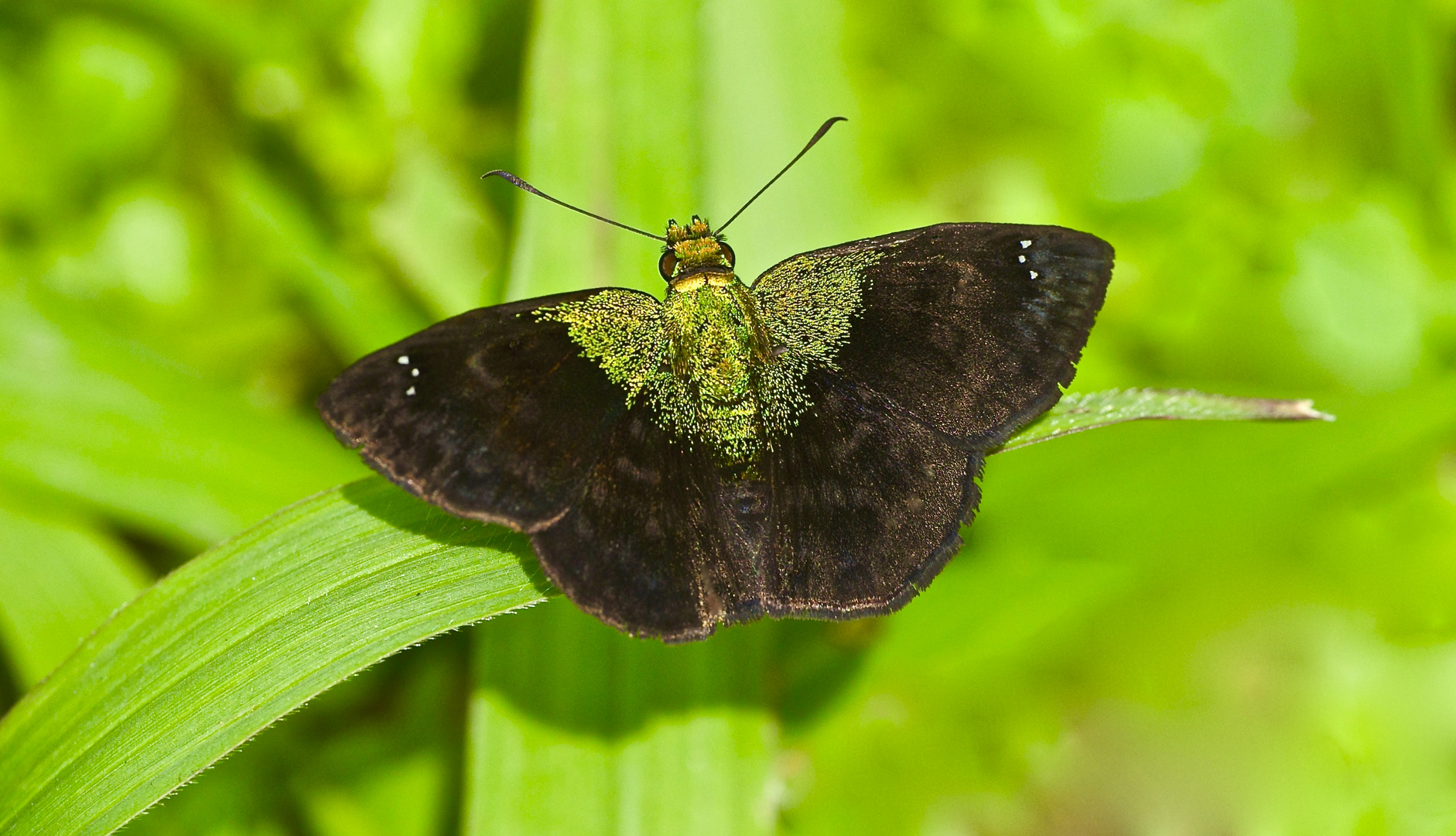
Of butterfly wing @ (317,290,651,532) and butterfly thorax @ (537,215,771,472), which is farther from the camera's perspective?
butterfly thorax @ (537,215,771,472)

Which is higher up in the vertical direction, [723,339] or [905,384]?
[723,339]

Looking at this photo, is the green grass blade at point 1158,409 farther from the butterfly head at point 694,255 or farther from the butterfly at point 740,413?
the butterfly head at point 694,255

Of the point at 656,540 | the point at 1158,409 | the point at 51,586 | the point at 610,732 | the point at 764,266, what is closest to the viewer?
the point at 656,540

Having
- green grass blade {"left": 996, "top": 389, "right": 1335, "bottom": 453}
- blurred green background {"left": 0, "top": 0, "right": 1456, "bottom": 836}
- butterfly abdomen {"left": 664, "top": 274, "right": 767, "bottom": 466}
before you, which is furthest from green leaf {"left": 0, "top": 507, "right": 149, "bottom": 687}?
green grass blade {"left": 996, "top": 389, "right": 1335, "bottom": 453}

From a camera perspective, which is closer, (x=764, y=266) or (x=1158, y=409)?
(x=1158, y=409)

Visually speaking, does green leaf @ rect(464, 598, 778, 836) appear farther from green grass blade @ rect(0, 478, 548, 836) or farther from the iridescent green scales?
the iridescent green scales

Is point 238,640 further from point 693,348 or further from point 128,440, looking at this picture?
point 128,440

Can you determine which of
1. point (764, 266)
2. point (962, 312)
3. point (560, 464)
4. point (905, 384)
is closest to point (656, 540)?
point (560, 464)

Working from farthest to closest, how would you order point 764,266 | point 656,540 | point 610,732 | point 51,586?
point 764,266, point 51,586, point 610,732, point 656,540

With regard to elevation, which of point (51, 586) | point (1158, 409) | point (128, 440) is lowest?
point (1158, 409)
